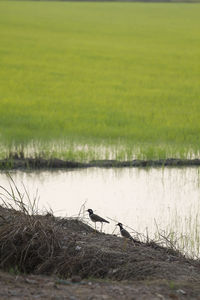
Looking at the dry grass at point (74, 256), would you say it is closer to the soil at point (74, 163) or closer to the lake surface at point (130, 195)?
the lake surface at point (130, 195)

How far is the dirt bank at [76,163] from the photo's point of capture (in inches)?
419

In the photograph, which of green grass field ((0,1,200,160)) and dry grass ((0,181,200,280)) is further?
green grass field ((0,1,200,160))

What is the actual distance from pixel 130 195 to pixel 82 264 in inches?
144

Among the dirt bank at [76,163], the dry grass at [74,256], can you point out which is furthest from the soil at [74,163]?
the dry grass at [74,256]

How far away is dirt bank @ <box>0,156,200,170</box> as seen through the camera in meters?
10.6

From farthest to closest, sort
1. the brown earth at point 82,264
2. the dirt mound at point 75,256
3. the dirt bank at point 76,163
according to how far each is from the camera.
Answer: the dirt bank at point 76,163
the dirt mound at point 75,256
the brown earth at point 82,264

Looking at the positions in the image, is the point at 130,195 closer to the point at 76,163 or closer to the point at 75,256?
the point at 76,163

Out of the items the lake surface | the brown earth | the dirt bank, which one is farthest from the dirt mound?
the dirt bank

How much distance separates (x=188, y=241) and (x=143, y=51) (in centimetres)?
2324

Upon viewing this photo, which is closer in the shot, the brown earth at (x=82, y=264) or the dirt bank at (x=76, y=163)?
the brown earth at (x=82, y=264)

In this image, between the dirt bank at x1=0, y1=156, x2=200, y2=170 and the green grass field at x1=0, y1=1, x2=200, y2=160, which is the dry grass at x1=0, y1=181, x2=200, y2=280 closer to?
the dirt bank at x1=0, y1=156, x2=200, y2=170

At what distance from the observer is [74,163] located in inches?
425

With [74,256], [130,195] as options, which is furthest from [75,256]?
[130,195]

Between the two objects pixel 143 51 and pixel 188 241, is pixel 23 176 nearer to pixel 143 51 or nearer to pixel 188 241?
pixel 188 241
